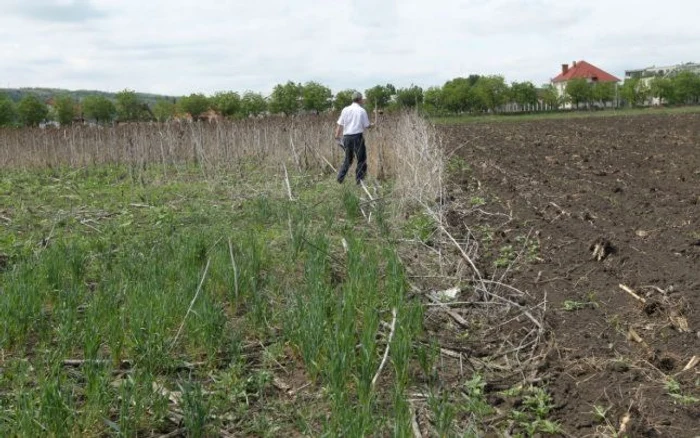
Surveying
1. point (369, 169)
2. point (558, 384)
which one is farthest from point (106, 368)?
point (369, 169)

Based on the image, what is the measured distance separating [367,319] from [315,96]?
77.5 metres

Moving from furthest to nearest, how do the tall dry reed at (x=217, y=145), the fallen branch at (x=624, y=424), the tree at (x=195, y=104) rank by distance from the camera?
the tree at (x=195, y=104)
the tall dry reed at (x=217, y=145)
the fallen branch at (x=624, y=424)

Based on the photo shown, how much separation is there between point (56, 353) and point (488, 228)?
16.1ft

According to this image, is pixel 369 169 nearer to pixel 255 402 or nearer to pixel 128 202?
pixel 128 202

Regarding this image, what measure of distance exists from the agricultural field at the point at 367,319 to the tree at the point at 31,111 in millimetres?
57475

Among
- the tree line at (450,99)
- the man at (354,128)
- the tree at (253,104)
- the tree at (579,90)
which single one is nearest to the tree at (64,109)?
the tree line at (450,99)

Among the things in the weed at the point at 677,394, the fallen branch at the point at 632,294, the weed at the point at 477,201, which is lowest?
the weed at the point at 677,394

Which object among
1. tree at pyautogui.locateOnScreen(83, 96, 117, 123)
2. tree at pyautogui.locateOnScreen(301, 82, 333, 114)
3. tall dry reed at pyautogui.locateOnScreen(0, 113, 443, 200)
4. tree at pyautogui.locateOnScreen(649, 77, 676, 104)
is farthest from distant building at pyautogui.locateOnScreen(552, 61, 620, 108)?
tall dry reed at pyautogui.locateOnScreen(0, 113, 443, 200)

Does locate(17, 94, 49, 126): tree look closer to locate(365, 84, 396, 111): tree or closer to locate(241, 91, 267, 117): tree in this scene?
locate(241, 91, 267, 117): tree

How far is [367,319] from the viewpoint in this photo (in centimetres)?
395

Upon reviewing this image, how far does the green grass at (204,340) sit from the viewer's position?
309 cm

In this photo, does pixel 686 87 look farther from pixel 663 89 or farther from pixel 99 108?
pixel 99 108

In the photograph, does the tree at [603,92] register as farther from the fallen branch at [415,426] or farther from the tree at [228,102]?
the fallen branch at [415,426]

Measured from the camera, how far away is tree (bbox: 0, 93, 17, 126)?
53.8 metres
